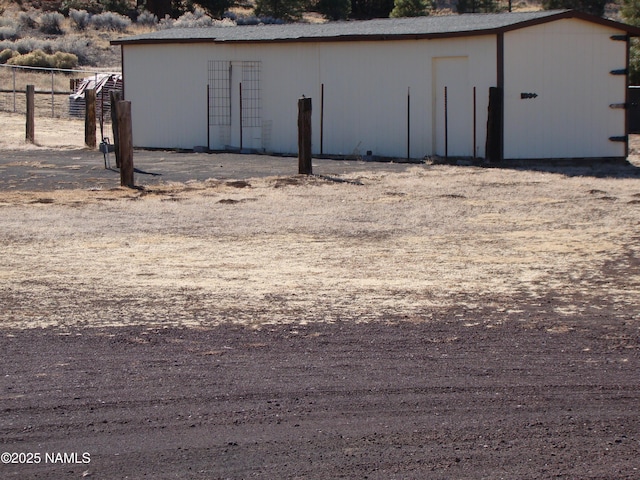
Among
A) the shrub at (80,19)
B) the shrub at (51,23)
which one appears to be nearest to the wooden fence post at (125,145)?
the shrub at (51,23)

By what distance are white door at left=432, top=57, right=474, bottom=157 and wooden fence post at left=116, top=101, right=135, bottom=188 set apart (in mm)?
7752

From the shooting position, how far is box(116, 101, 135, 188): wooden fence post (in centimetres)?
1717

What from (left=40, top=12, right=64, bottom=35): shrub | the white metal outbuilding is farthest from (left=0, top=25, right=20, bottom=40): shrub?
the white metal outbuilding

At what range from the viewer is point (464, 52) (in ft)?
73.4

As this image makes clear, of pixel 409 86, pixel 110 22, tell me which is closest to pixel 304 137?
pixel 409 86

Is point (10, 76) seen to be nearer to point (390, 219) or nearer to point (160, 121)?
point (160, 121)

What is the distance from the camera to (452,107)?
22.7 meters

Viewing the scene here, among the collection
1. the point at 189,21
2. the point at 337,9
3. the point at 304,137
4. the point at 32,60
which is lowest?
the point at 304,137

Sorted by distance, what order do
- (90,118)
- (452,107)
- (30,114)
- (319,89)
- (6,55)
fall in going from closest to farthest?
(452,107)
(319,89)
(90,118)
(30,114)
(6,55)

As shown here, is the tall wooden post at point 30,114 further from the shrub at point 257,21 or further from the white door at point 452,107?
the shrub at point 257,21

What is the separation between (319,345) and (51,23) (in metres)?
50.0

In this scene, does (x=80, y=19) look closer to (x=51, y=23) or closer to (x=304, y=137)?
(x=51, y=23)

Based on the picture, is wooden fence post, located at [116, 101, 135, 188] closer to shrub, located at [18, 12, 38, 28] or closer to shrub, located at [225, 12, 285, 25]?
shrub, located at [225, 12, 285, 25]

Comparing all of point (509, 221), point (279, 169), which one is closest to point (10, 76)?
point (279, 169)
